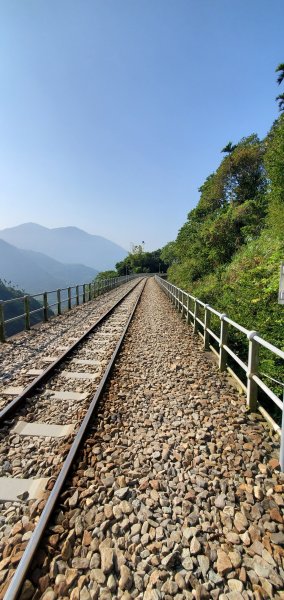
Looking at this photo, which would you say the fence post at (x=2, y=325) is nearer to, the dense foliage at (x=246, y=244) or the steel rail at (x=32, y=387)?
the steel rail at (x=32, y=387)

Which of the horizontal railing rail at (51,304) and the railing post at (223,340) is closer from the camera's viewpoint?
the railing post at (223,340)

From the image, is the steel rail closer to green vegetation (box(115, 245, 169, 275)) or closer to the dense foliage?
the dense foliage

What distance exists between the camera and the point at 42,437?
12.9ft

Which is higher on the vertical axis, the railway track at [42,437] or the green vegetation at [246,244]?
the green vegetation at [246,244]

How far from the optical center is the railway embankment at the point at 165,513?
2.14m

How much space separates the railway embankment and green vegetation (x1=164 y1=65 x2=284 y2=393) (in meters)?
2.34

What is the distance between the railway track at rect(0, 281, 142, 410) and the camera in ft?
18.8

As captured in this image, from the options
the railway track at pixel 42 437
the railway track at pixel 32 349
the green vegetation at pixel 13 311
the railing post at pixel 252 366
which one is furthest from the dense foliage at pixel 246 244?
the green vegetation at pixel 13 311

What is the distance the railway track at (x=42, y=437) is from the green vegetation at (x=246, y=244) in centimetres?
346

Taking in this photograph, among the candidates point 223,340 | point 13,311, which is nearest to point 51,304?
point 223,340

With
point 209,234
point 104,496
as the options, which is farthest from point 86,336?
point 209,234

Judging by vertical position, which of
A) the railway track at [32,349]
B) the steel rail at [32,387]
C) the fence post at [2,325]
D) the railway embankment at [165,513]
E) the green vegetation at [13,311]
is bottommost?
the green vegetation at [13,311]

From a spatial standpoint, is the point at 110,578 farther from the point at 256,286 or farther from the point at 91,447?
the point at 256,286

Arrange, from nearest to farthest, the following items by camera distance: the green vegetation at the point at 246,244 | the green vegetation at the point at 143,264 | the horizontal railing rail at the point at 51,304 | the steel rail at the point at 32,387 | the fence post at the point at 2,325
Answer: the steel rail at the point at 32,387
the green vegetation at the point at 246,244
the fence post at the point at 2,325
the horizontal railing rail at the point at 51,304
the green vegetation at the point at 143,264
